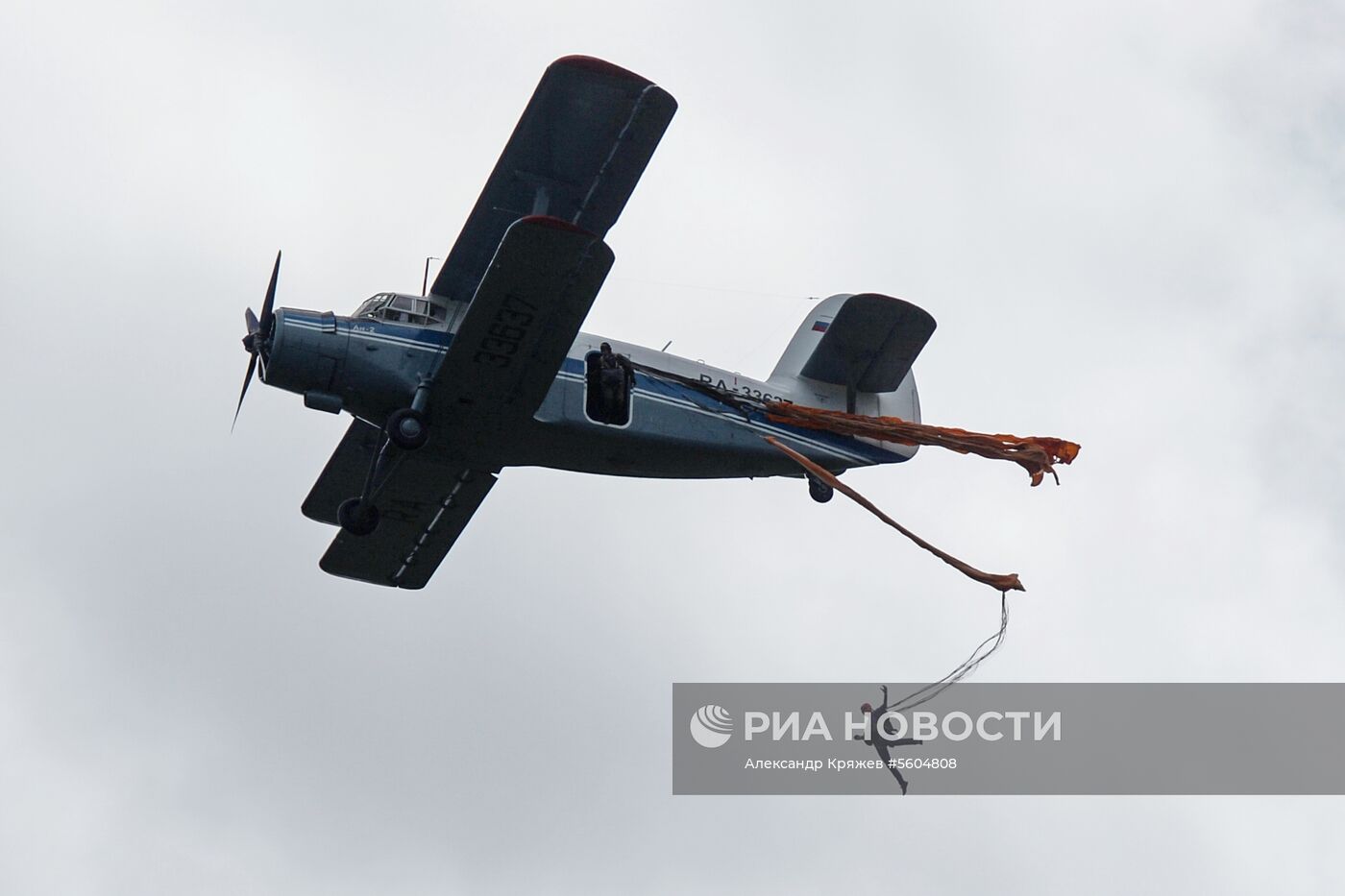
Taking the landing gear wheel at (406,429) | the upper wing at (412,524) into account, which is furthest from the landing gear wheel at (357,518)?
the landing gear wheel at (406,429)

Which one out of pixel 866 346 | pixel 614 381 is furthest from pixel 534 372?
pixel 866 346

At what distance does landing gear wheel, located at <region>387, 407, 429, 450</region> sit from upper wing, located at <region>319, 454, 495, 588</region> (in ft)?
4.34

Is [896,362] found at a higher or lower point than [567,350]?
higher

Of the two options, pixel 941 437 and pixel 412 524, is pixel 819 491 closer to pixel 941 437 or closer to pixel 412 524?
pixel 941 437

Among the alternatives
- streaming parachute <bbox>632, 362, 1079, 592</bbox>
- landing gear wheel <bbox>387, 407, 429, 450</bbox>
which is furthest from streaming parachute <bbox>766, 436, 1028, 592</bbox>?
landing gear wheel <bbox>387, 407, 429, 450</bbox>

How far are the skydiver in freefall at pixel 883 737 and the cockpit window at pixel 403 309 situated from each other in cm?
668

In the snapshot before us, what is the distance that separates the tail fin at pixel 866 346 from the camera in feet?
66.5

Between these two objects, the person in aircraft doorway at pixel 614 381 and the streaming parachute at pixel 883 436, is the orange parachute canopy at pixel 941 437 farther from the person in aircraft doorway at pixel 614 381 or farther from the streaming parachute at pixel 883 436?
the person in aircraft doorway at pixel 614 381

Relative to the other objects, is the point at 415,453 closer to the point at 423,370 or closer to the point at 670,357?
the point at 423,370

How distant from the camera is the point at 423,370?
17719mm

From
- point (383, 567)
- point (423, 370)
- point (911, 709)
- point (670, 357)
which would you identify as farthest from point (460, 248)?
point (911, 709)

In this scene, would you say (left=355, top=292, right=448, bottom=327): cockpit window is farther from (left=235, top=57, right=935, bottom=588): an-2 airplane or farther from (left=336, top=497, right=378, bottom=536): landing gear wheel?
(left=336, top=497, right=378, bottom=536): landing gear wheel

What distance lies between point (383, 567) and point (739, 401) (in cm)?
471

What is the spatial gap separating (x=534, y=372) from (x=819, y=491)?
4.25 m
